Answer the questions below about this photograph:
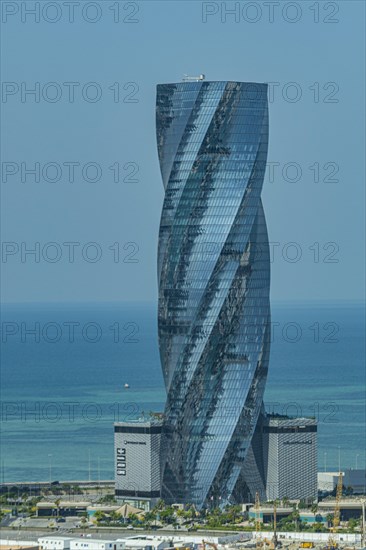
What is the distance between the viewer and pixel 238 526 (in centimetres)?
12119

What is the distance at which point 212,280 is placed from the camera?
131750mm

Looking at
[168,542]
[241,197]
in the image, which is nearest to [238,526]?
[168,542]

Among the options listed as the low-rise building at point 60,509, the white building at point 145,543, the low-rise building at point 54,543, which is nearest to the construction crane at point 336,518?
the white building at point 145,543

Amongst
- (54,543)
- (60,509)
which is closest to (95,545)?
(54,543)

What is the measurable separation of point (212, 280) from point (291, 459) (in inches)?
371

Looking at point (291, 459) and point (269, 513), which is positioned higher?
point (291, 459)

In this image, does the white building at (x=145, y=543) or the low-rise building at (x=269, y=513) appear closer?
the white building at (x=145, y=543)

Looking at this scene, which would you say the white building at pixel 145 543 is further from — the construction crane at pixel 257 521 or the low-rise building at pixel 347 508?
the low-rise building at pixel 347 508

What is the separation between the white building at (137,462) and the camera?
433ft

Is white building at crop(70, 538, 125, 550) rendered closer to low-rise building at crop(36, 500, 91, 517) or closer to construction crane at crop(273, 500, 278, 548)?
construction crane at crop(273, 500, 278, 548)

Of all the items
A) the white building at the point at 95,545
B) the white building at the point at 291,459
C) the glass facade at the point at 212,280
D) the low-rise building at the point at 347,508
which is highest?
the glass facade at the point at 212,280

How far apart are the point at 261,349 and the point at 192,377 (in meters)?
3.71

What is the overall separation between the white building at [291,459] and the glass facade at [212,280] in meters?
1.02

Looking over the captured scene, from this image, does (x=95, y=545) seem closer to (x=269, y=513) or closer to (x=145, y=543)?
(x=145, y=543)
